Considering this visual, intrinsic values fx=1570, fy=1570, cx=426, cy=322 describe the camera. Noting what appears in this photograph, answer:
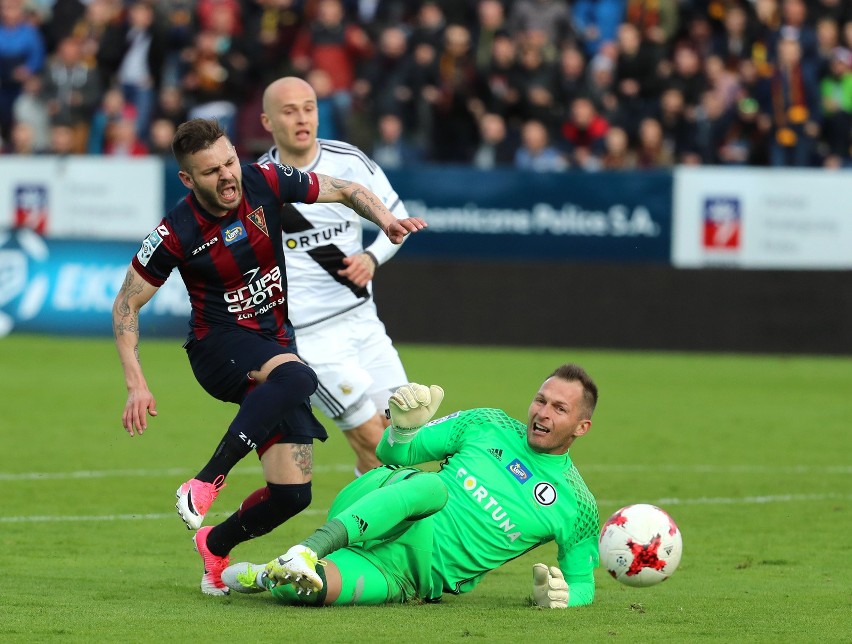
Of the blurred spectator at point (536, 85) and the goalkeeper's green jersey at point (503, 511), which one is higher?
the blurred spectator at point (536, 85)

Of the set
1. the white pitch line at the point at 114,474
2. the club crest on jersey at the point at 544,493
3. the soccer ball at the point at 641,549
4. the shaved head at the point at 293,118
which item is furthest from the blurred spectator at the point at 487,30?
the club crest on jersey at the point at 544,493

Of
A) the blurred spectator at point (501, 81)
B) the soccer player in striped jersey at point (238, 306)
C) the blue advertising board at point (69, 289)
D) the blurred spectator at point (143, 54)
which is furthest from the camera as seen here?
the blurred spectator at point (143, 54)

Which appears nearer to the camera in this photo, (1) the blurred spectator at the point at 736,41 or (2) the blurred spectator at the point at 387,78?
(1) the blurred spectator at the point at 736,41

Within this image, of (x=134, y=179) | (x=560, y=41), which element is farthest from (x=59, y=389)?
(x=560, y=41)

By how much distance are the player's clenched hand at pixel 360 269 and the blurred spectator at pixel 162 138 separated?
40.8ft

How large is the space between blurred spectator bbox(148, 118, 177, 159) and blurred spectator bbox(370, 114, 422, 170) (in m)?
2.77

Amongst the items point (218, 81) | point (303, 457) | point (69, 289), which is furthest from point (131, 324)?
point (218, 81)

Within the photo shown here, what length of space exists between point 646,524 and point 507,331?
1269 cm

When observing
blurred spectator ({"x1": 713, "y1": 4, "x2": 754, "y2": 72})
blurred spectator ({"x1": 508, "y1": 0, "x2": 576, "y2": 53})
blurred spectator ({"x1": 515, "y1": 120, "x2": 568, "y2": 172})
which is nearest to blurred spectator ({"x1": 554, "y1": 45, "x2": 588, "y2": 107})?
blurred spectator ({"x1": 508, "y1": 0, "x2": 576, "y2": 53})

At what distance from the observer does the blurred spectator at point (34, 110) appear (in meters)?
21.9

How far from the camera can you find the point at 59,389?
15609mm

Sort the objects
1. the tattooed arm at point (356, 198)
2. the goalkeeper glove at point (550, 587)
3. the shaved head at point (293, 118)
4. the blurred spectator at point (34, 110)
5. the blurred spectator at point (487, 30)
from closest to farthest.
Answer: the goalkeeper glove at point (550, 587), the tattooed arm at point (356, 198), the shaved head at point (293, 118), the blurred spectator at point (487, 30), the blurred spectator at point (34, 110)

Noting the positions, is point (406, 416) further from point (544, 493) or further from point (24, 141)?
point (24, 141)

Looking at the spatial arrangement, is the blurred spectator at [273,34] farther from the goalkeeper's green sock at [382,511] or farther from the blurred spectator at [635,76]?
the goalkeeper's green sock at [382,511]
